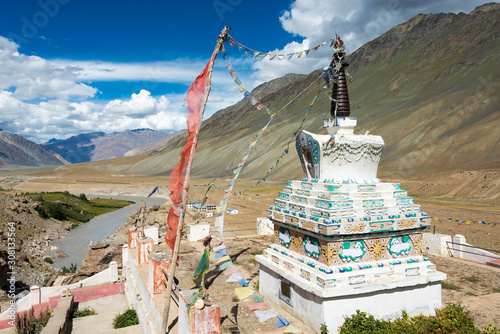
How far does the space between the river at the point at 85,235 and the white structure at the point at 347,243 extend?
22799 mm

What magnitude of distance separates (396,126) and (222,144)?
6654 cm

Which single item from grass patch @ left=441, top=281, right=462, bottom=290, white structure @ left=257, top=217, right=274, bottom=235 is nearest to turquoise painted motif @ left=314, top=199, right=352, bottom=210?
grass patch @ left=441, top=281, right=462, bottom=290

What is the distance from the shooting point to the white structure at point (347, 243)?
8328 mm

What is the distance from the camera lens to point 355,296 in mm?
8297

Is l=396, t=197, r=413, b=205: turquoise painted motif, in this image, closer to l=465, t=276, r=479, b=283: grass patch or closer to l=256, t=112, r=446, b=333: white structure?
l=256, t=112, r=446, b=333: white structure

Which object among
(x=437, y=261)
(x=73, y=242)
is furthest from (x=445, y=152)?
(x=73, y=242)

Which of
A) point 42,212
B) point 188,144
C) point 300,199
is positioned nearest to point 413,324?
point 300,199

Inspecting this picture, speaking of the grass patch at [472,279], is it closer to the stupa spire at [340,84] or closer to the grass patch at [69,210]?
the stupa spire at [340,84]

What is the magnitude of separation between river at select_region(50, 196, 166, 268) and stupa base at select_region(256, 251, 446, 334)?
22770 millimetres

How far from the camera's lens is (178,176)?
6301 millimetres

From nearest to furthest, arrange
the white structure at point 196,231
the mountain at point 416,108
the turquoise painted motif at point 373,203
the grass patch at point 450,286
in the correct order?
the turquoise painted motif at point 373,203 < the grass patch at point 450,286 < the white structure at point 196,231 < the mountain at point 416,108

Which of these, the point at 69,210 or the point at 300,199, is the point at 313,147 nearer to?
the point at 300,199

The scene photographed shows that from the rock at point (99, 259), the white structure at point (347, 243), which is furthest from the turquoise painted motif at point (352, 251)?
the rock at point (99, 259)

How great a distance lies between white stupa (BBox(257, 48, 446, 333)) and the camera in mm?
8336
